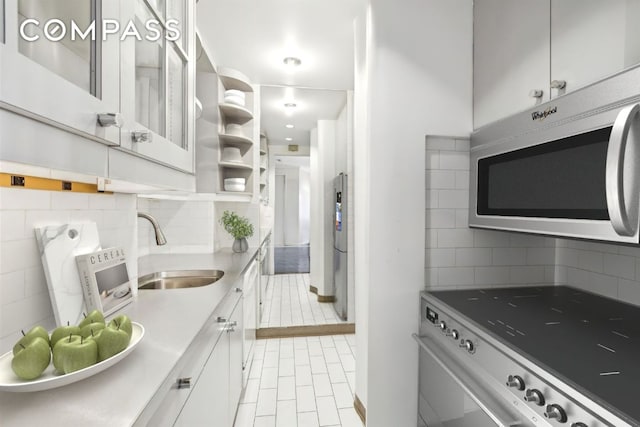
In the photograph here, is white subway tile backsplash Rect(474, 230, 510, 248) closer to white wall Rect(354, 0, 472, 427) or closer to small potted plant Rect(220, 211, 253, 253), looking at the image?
white wall Rect(354, 0, 472, 427)

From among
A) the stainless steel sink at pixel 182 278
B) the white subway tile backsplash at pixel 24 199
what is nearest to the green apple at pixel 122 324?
the white subway tile backsplash at pixel 24 199

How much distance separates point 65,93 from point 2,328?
27.0 inches

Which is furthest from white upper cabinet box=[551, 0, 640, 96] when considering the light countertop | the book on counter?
the book on counter

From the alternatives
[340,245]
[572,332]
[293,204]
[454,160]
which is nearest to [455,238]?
[454,160]

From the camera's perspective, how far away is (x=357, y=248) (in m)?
2.05

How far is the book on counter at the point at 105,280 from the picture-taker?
1028mm

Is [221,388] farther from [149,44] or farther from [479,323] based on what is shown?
[149,44]

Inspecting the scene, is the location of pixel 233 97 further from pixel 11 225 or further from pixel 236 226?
pixel 11 225

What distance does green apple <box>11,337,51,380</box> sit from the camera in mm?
629

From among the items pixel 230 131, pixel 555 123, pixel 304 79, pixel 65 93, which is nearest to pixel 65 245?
pixel 65 93

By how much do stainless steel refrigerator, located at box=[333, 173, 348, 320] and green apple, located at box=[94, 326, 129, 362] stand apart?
2.84 m

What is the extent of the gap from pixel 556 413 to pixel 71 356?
3.78ft

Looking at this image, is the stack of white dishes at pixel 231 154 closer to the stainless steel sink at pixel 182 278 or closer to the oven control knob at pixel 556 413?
the stainless steel sink at pixel 182 278

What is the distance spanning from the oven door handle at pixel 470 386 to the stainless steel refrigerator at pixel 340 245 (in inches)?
80.9
